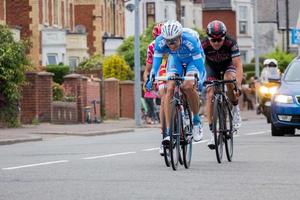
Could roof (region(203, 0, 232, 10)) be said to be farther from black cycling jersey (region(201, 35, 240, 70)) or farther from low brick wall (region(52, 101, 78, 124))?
black cycling jersey (region(201, 35, 240, 70))

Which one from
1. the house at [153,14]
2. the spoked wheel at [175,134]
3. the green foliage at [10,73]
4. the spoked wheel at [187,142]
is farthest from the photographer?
the house at [153,14]

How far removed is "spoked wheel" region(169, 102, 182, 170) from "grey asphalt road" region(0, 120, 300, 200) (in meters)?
0.19

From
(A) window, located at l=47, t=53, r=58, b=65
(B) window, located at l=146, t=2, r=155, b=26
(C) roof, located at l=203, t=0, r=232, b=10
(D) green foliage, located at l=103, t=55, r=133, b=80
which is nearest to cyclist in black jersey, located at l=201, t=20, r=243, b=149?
(D) green foliage, located at l=103, t=55, r=133, b=80

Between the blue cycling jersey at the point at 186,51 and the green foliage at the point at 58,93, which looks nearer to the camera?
the blue cycling jersey at the point at 186,51

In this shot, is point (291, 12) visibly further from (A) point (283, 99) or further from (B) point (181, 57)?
(B) point (181, 57)

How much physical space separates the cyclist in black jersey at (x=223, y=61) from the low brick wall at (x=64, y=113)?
2000 centimetres

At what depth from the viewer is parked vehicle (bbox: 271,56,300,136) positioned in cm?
2270

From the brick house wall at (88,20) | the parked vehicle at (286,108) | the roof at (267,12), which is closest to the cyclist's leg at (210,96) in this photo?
the parked vehicle at (286,108)

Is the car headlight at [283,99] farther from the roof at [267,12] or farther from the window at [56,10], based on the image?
the roof at [267,12]

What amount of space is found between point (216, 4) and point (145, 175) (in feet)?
244

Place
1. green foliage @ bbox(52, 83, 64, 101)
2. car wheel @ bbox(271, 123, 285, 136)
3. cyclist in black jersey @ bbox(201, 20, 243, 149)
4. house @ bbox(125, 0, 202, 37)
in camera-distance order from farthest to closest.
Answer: house @ bbox(125, 0, 202, 37)
green foliage @ bbox(52, 83, 64, 101)
car wheel @ bbox(271, 123, 285, 136)
cyclist in black jersey @ bbox(201, 20, 243, 149)

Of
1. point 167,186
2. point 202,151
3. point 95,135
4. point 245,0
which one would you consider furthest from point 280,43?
point 167,186

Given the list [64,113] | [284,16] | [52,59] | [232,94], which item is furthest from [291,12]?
[232,94]

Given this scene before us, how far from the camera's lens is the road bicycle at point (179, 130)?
14.3 meters
